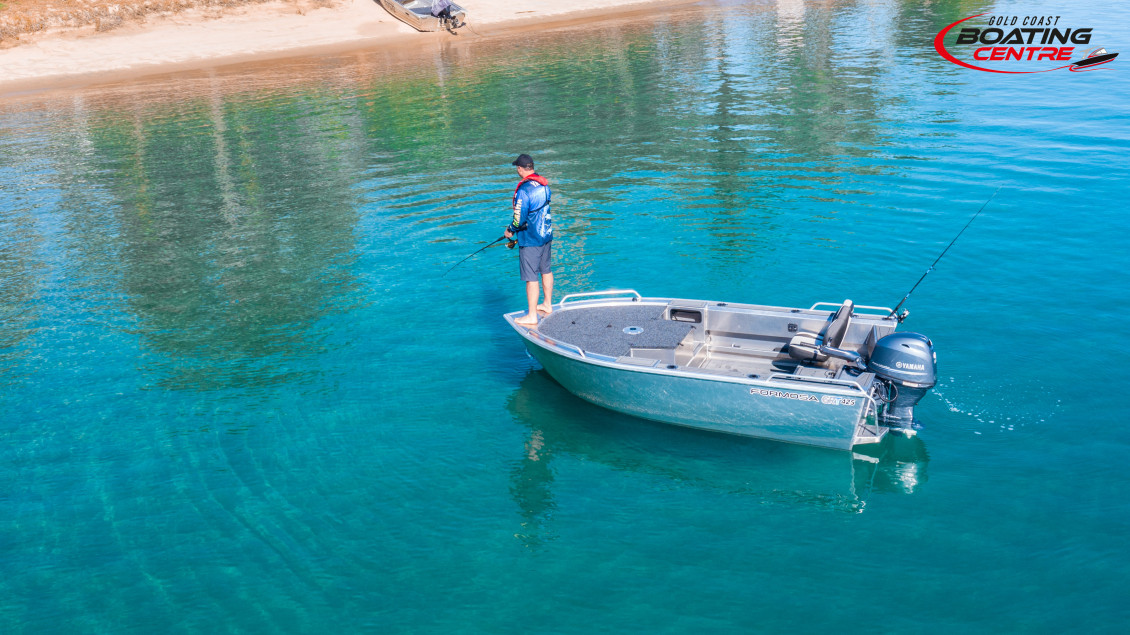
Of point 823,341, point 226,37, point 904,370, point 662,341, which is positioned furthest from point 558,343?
point 226,37

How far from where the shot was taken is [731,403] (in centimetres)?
970

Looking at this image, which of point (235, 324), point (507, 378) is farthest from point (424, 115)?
point (507, 378)

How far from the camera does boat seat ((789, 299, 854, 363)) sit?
10305 mm

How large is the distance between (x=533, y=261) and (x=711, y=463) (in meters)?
3.83

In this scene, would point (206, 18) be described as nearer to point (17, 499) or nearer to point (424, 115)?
point (424, 115)

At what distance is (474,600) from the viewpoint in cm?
814

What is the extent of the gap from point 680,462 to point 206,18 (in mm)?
42442

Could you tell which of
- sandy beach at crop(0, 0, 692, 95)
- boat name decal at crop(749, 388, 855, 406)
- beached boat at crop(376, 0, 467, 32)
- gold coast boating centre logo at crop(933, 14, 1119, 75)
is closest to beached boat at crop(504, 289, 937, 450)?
boat name decal at crop(749, 388, 855, 406)

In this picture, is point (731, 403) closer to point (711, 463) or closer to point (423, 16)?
point (711, 463)

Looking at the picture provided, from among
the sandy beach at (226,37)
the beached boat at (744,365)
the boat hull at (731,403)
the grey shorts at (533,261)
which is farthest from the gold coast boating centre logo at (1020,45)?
the boat hull at (731,403)

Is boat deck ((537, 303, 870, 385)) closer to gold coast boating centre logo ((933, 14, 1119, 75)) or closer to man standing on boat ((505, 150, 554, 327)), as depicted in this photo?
man standing on boat ((505, 150, 554, 327))

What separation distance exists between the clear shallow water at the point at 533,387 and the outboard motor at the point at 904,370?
0.59 metres

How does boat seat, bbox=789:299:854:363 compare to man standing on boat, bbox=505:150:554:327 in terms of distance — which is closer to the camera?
boat seat, bbox=789:299:854:363

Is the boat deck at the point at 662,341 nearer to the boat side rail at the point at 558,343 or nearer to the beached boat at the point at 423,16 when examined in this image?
the boat side rail at the point at 558,343
